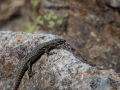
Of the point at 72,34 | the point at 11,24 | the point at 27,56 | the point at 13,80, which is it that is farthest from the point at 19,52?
the point at 11,24

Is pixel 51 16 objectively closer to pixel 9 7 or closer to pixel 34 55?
pixel 34 55

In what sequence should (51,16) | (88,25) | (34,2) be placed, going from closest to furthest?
(88,25), (51,16), (34,2)

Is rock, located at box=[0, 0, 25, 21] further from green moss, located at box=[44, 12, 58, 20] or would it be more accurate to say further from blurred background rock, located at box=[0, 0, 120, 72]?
green moss, located at box=[44, 12, 58, 20]

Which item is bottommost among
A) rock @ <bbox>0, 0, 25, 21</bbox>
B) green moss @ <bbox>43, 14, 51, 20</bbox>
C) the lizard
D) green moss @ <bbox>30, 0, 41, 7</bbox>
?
rock @ <bbox>0, 0, 25, 21</bbox>

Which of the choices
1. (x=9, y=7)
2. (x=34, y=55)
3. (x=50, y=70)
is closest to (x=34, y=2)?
(x=9, y=7)

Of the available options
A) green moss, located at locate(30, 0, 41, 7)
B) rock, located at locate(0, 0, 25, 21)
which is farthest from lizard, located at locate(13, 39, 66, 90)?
rock, located at locate(0, 0, 25, 21)

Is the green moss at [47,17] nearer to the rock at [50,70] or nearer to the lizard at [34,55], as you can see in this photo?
the rock at [50,70]

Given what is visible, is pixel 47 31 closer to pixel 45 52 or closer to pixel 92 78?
pixel 45 52
